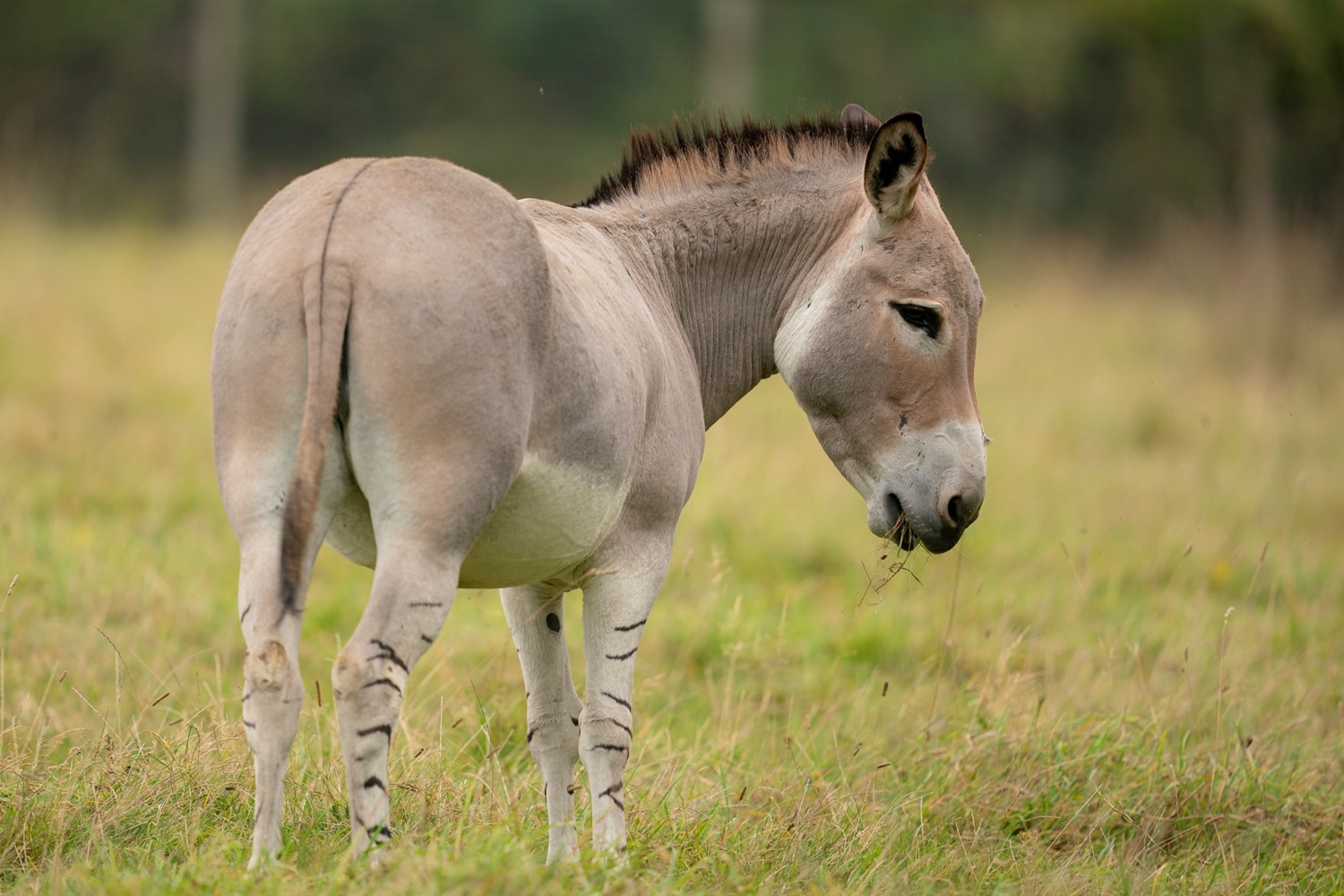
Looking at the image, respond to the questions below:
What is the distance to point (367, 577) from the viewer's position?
610 cm

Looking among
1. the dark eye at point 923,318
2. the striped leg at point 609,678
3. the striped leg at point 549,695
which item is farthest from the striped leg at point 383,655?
the dark eye at point 923,318

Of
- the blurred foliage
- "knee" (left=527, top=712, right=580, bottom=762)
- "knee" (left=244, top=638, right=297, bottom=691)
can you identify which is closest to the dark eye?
"knee" (left=527, top=712, right=580, bottom=762)

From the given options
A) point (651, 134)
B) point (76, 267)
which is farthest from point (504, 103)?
point (651, 134)

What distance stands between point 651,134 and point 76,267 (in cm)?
822

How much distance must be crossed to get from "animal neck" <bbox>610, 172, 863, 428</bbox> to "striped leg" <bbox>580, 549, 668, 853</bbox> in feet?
2.70

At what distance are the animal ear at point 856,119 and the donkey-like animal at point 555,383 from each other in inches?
0.9

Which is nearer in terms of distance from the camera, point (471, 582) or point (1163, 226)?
point (471, 582)

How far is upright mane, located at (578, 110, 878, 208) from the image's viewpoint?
372 centimetres

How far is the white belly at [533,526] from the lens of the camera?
2.74m

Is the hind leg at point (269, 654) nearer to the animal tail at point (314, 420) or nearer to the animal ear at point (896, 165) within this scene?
the animal tail at point (314, 420)

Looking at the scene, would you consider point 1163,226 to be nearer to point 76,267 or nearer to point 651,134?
point 76,267

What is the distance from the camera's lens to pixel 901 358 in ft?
11.0

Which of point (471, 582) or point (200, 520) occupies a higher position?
point (471, 582)

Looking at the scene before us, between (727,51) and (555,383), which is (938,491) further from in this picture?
(727,51)
